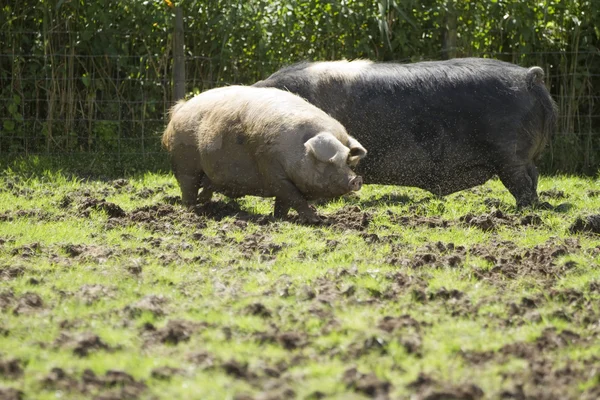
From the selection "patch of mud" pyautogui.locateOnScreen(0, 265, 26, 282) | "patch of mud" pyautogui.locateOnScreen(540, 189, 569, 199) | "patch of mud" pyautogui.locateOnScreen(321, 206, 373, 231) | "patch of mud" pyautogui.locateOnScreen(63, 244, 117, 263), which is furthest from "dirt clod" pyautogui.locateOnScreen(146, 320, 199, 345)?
"patch of mud" pyautogui.locateOnScreen(540, 189, 569, 199)

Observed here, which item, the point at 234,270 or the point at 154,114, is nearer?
the point at 234,270

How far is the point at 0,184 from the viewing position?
901cm

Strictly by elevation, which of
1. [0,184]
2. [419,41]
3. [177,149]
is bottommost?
[0,184]

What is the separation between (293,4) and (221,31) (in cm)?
89

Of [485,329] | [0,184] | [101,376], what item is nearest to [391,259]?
[485,329]

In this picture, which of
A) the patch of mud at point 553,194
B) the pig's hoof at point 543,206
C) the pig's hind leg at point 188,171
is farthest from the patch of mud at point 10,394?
the patch of mud at point 553,194

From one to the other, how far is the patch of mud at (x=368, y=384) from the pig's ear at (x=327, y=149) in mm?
3456

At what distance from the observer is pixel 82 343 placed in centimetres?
395

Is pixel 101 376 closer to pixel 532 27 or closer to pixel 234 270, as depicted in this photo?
pixel 234 270

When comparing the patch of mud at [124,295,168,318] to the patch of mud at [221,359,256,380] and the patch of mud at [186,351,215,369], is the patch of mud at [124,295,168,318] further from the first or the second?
the patch of mud at [221,359,256,380]

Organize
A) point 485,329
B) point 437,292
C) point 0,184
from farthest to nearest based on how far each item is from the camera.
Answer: point 0,184
point 437,292
point 485,329

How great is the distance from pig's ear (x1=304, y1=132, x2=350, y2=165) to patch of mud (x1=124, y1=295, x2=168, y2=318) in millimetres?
2522

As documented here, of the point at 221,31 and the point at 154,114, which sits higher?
the point at 221,31

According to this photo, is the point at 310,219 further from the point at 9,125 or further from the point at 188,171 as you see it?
the point at 9,125
